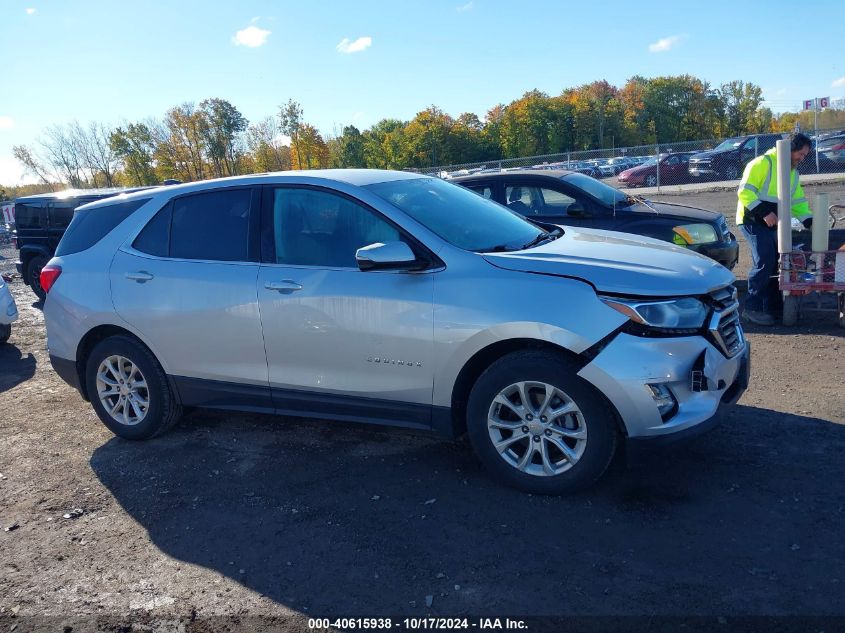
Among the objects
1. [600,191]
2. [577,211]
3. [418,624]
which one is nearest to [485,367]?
[418,624]

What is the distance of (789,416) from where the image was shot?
4.91 metres

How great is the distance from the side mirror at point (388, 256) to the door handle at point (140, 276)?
1.80m

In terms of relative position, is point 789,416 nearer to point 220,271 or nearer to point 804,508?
point 804,508

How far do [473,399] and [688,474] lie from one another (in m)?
1.35

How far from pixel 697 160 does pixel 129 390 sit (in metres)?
25.2

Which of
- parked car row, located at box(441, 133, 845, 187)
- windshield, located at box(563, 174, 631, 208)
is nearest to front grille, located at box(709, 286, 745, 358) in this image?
windshield, located at box(563, 174, 631, 208)

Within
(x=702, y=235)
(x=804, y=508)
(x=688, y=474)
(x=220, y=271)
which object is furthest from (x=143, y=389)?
(x=702, y=235)

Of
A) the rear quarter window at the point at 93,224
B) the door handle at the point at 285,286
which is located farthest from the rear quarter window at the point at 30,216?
the door handle at the point at 285,286

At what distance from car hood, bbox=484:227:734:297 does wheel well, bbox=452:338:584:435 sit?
1.30 feet

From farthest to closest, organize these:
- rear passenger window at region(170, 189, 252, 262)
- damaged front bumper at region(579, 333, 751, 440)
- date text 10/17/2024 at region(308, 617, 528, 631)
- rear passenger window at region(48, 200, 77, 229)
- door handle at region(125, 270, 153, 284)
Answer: rear passenger window at region(48, 200, 77, 229)
door handle at region(125, 270, 153, 284)
rear passenger window at region(170, 189, 252, 262)
damaged front bumper at region(579, 333, 751, 440)
date text 10/17/2024 at region(308, 617, 528, 631)

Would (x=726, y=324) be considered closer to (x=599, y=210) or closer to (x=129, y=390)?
(x=129, y=390)

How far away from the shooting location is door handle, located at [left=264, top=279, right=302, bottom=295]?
4.49m

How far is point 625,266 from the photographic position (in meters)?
3.94

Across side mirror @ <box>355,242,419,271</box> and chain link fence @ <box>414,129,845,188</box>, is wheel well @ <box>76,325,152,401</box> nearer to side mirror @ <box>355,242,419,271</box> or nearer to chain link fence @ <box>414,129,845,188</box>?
side mirror @ <box>355,242,419,271</box>
